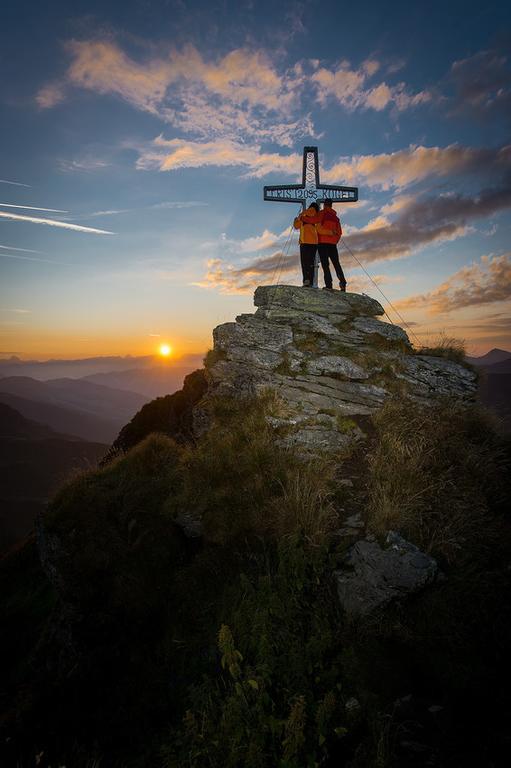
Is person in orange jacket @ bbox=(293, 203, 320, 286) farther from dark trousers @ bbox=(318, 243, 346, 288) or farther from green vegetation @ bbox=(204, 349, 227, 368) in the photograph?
green vegetation @ bbox=(204, 349, 227, 368)

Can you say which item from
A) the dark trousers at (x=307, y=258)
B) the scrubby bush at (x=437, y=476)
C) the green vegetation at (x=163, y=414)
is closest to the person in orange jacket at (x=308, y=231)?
the dark trousers at (x=307, y=258)

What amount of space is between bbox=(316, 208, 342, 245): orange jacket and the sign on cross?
3526 mm

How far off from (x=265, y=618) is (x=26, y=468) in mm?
131352

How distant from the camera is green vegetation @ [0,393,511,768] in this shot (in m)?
2.84

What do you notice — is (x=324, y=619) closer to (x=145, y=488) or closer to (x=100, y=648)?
(x=100, y=648)

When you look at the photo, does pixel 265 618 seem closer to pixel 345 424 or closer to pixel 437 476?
pixel 437 476

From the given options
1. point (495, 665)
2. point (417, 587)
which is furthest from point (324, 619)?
point (495, 665)

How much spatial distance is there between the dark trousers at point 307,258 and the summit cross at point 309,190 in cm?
401

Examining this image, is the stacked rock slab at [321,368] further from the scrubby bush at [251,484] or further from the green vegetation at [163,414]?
the green vegetation at [163,414]

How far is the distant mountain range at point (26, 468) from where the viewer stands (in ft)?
257

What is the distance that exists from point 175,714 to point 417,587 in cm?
309

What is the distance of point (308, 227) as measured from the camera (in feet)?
36.5

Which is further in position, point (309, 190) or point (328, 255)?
point (309, 190)

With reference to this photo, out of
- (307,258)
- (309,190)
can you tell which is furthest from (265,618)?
(309,190)
